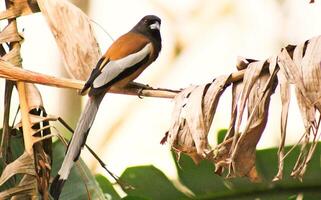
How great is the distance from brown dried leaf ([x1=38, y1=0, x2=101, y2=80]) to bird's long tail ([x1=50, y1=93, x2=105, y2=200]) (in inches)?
3.4

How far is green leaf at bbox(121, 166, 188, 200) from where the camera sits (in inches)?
98.2

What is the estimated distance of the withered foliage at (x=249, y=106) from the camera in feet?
5.55

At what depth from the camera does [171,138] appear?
72.2 inches

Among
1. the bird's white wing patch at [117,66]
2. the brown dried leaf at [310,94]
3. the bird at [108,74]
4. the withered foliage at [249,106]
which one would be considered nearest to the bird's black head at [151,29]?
the bird at [108,74]

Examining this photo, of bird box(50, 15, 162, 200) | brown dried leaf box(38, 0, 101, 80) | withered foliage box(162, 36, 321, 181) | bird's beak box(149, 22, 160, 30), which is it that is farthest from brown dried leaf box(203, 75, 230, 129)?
bird's beak box(149, 22, 160, 30)

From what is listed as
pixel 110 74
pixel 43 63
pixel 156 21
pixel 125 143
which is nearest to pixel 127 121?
pixel 125 143

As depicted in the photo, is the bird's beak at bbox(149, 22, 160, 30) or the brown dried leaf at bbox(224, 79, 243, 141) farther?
the bird's beak at bbox(149, 22, 160, 30)

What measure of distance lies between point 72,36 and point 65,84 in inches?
8.3

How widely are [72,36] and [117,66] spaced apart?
0.13m

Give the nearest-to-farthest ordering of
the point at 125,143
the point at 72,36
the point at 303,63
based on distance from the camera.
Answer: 1. the point at 303,63
2. the point at 72,36
3. the point at 125,143

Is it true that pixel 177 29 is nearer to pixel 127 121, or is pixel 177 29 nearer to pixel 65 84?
pixel 127 121

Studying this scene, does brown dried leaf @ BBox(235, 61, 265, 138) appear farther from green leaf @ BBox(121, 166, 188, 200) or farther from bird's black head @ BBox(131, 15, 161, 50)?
green leaf @ BBox(121, 166, 188, 200)

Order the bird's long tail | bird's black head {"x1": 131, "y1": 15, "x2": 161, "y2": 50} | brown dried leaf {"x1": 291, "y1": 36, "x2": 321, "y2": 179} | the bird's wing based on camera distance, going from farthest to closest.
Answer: bird's black head {"x1": 131, "y1": 15, "x2": 161, "y2": 50} < the bird's wing < the bird's long tail < brown dried leaf {"x1": 291, "y1": 36, "x2": 321, "y2": 179}

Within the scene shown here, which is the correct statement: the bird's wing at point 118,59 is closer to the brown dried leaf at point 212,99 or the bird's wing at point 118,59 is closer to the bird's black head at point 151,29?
the bird's black head at point 151,29
